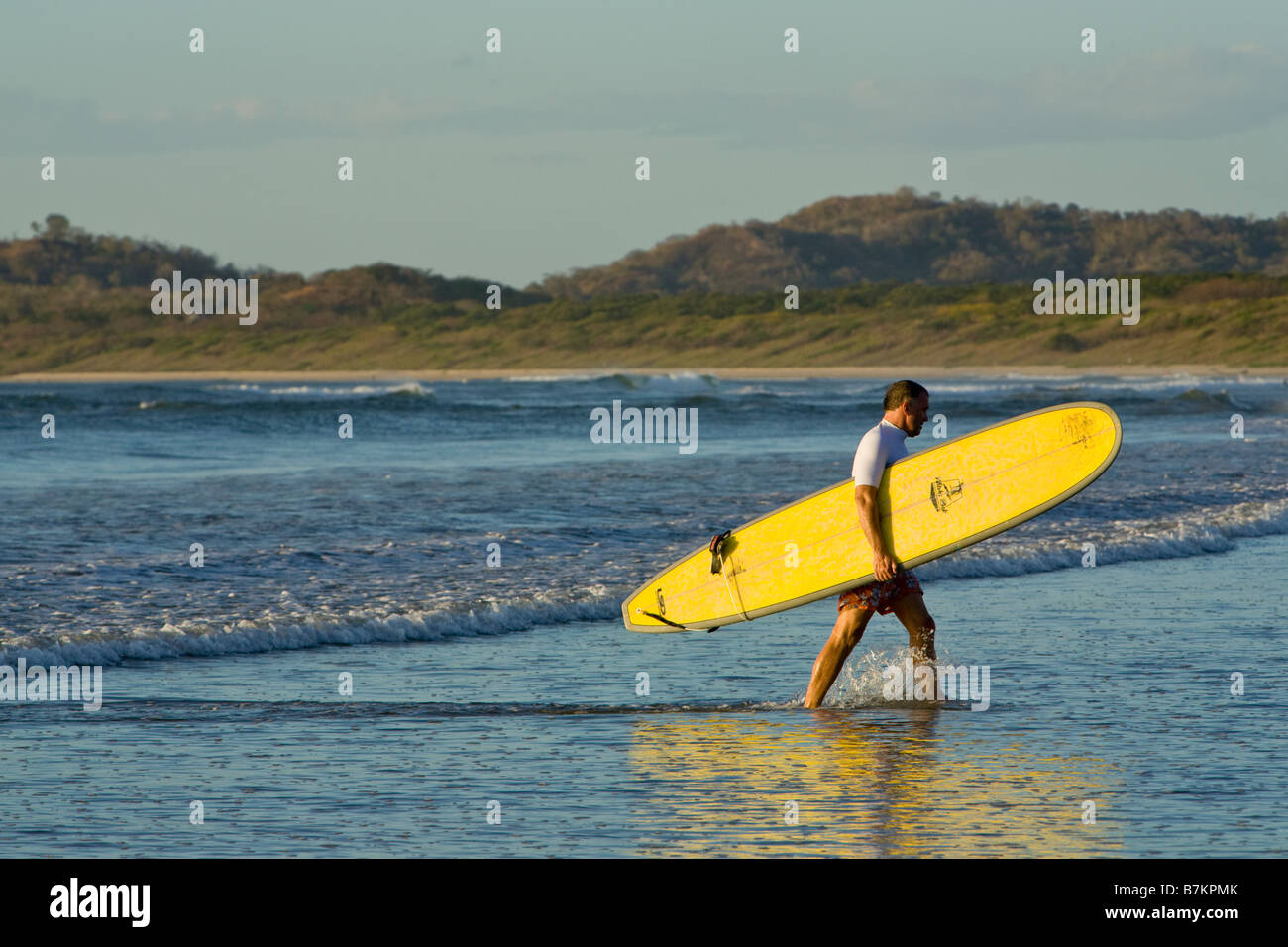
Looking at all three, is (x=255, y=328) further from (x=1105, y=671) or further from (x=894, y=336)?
(x=1105, y=671)

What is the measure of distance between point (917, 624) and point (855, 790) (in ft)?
6.11

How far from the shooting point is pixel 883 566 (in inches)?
305

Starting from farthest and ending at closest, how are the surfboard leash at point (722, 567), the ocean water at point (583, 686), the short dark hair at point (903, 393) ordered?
the surfboard leash at point (722, 567)
the short dark hair at point (903, 393)
the ocean water at point (583, 686)

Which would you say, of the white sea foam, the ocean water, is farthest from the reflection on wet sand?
the white sea foam

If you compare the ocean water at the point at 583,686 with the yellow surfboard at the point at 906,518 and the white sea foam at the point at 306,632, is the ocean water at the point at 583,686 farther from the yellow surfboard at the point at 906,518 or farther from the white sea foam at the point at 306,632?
the yellow surfboard at the point at 906,518

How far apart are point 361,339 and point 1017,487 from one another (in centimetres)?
10226

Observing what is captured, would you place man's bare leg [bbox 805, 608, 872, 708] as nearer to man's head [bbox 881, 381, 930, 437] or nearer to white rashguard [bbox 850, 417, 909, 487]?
white rashguard [bbox 850, 417, 909, 487]

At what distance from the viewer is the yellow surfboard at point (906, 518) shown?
858cm

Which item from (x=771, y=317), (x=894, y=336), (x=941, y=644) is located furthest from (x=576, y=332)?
(x=941, y=644)

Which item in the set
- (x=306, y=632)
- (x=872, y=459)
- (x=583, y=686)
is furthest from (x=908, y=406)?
(x=306, y=632)

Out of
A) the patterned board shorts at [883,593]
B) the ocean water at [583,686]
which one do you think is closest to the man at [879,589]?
the patterned board shorts at [883,593]

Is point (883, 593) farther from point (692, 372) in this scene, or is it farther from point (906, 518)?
point (692, 372)

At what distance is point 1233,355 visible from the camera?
254ft

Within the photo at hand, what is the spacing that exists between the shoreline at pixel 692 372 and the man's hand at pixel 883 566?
6343 centimetres
